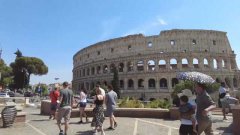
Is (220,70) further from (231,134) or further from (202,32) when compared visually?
(231,134)

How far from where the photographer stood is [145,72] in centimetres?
4781

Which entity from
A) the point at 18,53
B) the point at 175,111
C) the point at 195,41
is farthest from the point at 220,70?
the point at 18,53

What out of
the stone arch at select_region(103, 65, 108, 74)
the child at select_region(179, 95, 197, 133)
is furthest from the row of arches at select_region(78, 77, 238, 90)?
the child at select_region(179, 95, 197, 133)

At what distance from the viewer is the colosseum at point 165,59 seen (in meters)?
46.6

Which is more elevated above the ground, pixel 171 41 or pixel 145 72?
pixel 171 41

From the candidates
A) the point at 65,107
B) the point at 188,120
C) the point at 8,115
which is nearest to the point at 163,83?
the point at 8,115

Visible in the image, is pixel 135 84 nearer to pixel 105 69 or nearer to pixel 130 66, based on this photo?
pixel 130 66

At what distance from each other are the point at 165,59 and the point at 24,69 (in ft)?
124

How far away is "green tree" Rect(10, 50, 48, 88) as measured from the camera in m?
62.8

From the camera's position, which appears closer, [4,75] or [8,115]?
[8,115]

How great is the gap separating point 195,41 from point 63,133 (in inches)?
1751

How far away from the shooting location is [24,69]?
6394cm

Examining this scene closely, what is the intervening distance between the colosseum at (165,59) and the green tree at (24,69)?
21.7 metres

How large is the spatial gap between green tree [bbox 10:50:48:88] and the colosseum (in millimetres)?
21746
